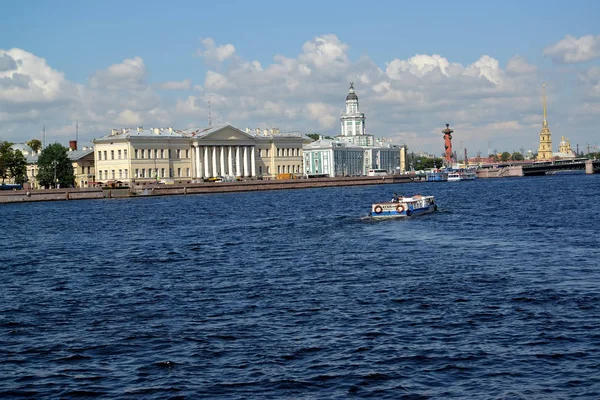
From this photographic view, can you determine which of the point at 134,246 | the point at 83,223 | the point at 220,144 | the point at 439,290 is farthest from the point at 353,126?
the point at 439,290

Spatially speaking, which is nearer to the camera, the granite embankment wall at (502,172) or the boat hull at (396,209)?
the boat hull at (396,209)

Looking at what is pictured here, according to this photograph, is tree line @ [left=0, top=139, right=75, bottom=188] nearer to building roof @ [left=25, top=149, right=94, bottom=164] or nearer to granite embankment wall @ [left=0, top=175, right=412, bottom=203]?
building roof @ [left=25, top=149, right=94, bottom=164]

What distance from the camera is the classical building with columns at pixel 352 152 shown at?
12462cm

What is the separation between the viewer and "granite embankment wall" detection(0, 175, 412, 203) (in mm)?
73613

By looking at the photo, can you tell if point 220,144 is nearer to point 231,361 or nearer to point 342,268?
point 342,268

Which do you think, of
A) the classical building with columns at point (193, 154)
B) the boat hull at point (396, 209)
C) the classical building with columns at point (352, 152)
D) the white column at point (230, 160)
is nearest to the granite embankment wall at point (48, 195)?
the classical building with columns at point (193, 154)

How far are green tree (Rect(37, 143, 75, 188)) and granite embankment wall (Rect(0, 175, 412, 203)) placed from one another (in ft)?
42.6

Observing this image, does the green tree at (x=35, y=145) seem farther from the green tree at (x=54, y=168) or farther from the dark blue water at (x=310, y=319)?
the dark blue water at (x=310, y=319)

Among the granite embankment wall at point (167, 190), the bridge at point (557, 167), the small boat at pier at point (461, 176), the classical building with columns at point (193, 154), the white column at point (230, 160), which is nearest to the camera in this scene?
the granite embankment wall at point (167, 190)

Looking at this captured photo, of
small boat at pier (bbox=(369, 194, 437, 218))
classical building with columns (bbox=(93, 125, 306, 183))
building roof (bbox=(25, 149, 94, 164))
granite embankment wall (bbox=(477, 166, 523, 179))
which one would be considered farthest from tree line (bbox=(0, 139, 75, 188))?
granite embankment wall (bbox=(477, 166, 523, 179))

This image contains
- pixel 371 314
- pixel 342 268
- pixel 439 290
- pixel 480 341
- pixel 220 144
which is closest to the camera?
pixel 480 341

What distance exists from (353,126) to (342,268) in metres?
121

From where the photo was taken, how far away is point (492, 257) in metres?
21.7

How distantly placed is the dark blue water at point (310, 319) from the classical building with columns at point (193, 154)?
69.4m
